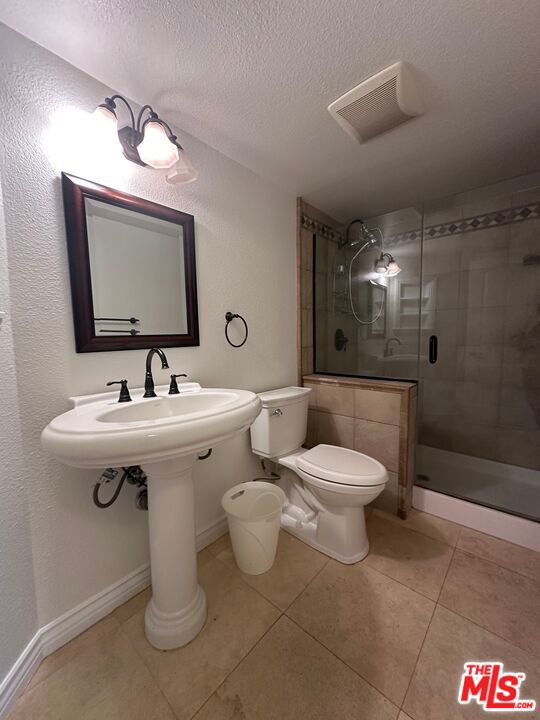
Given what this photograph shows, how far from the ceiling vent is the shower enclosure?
0.85 m

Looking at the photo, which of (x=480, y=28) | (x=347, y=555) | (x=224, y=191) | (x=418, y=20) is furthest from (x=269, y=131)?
(x=347, y=555)

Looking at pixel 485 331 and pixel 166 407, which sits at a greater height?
pixel 485 331

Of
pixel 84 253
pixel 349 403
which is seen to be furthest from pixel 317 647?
pixel 84 253

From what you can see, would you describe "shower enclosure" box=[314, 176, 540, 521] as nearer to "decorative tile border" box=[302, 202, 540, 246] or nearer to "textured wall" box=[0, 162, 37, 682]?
"decorative tile border" box=[302, 202, 540, 246]

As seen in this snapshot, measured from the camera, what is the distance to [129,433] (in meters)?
0.62

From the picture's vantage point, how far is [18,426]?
A: 2.67ft

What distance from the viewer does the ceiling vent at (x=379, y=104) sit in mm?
946

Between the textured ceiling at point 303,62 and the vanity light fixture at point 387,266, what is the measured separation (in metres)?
0.75

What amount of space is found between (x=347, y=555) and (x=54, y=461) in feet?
4.20

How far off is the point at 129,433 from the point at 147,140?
3.31 feet

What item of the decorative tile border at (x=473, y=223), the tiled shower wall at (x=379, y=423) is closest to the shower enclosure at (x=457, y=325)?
the decorative tile border at (x=473, y=223)

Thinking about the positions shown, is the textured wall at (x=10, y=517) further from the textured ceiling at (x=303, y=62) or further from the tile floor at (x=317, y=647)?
the textured ceiling at (x=303, y=62)

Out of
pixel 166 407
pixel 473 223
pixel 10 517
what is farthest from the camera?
pixel 473 223

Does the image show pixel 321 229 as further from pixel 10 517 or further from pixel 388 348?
pixel 10 517
